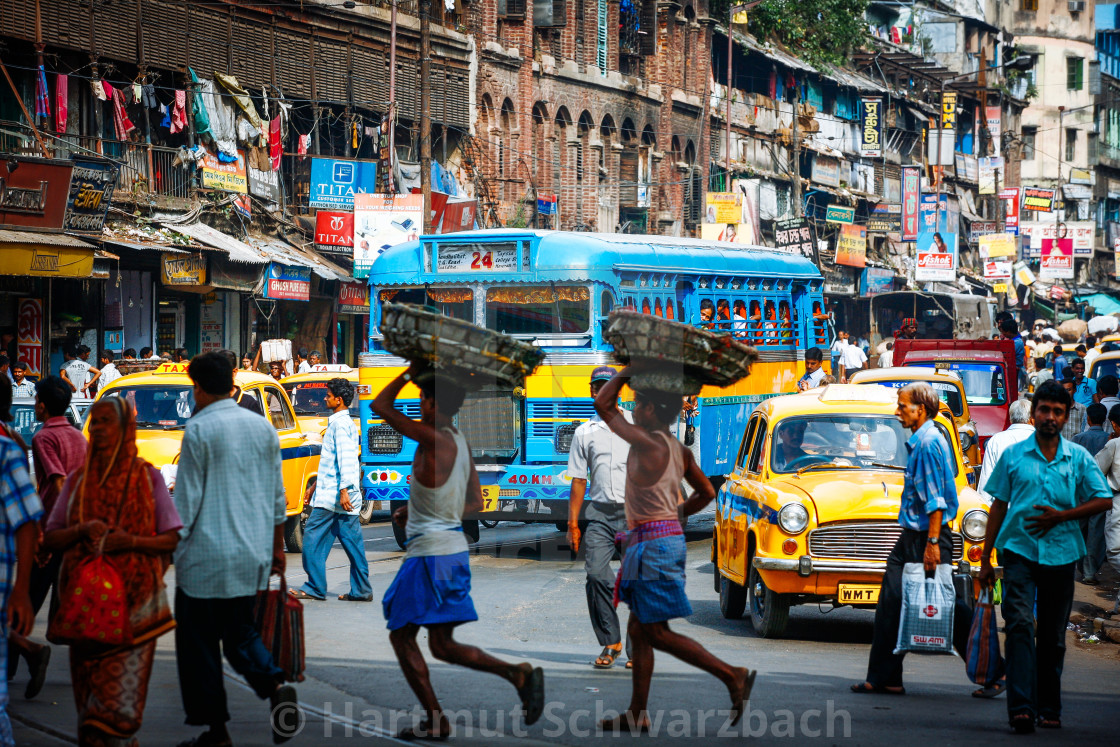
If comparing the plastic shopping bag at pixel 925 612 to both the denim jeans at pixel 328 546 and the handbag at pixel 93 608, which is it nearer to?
the handbag at pixel 93 608

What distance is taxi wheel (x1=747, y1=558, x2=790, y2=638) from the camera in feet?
35.2

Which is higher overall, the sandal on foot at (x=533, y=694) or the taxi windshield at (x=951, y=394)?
the taxi windshield at (x=951, y=394)

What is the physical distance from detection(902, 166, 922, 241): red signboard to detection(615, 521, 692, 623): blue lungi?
51947 millimetres

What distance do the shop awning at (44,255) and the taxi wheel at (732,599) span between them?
48.3 ft

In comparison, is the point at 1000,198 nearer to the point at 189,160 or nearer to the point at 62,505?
the point at 189,160

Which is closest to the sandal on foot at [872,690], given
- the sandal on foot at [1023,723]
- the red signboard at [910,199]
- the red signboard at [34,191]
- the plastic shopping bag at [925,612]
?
the plastic shopping bag at [925,612]

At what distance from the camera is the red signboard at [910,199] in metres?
57.4

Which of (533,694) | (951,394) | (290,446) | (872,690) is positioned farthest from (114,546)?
(951,394)

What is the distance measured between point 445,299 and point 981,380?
8647 mm

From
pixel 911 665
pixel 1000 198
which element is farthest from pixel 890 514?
pixel 1000 198

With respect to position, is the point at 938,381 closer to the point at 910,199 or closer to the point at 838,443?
the point at 838,443

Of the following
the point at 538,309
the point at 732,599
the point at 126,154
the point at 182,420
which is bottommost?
the point at 732,599

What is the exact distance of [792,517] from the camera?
34.0 feet

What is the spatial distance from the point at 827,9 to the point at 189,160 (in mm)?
34650
